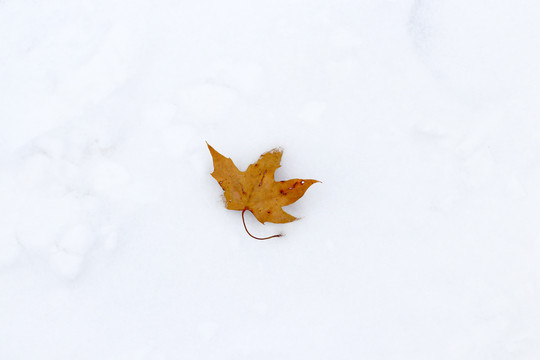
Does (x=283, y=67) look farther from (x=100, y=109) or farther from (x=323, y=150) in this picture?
(x=100, y=109)

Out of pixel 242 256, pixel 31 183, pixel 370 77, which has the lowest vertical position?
pixel 242 256

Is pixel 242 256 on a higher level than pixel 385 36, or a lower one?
lower

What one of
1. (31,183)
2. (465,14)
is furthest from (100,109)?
(465,14)

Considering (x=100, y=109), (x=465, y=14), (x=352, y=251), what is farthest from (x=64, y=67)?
(x=465, y=14)
